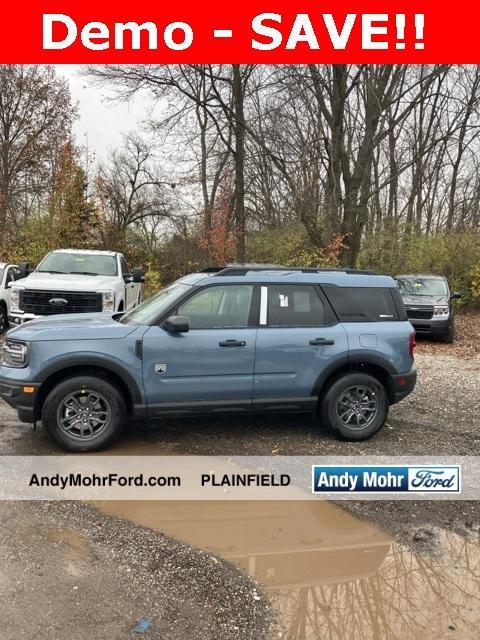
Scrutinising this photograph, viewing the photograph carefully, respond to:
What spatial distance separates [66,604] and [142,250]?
76.7 feet

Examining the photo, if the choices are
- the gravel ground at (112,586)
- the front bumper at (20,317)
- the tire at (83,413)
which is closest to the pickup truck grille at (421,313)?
the front bumper at (20,317)

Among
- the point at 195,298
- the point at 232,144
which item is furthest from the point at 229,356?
the point at 232,144

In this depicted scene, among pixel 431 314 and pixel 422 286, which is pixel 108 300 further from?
pixel 422 286

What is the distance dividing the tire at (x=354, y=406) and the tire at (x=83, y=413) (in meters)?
2.13

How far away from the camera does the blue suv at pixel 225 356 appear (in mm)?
4902

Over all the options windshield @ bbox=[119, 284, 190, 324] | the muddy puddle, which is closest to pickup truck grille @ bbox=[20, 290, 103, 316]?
windshield @ bbox=[119, 284, 190, 324]

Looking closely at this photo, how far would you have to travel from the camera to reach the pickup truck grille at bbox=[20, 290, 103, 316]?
9.17 m

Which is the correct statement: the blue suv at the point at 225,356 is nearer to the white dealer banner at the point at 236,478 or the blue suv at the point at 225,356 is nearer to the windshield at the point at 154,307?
the windshield at the point at 154,307

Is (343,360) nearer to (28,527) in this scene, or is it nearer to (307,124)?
(28,527)

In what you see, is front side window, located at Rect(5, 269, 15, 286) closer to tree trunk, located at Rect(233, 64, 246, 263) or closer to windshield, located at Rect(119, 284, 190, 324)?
windshield, located at Rect(119, 284, 190, 324)

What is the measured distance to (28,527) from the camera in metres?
3.68

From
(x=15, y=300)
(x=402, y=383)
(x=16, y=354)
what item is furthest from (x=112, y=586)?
(x=15, y=300)

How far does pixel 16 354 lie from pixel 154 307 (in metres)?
1.42

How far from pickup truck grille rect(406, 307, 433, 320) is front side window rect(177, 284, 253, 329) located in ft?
25.6
